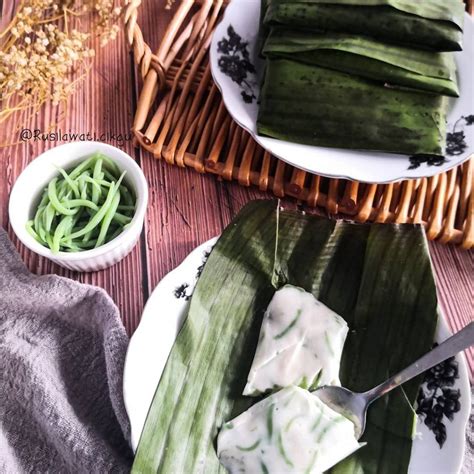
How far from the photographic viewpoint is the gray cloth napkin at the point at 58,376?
1.08 meters

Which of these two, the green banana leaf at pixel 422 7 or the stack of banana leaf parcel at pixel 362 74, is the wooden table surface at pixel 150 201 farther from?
the green banana leaf at pixel 422 7

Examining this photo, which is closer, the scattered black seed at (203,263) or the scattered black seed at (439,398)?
the scattered black seed at (439,398)

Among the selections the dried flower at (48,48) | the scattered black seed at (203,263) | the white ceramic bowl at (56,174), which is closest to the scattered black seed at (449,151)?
the scattered black seed at (203,263)

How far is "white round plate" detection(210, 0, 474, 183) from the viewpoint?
1.25 m

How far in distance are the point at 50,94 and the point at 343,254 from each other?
2.79 ft

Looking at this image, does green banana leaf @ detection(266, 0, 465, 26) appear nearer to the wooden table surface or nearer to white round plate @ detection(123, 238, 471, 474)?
the wooden table surface

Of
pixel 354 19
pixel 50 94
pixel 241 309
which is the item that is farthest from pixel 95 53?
pixel 241 309

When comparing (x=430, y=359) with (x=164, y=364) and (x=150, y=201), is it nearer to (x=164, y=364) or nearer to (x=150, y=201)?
(x=164, y=364)

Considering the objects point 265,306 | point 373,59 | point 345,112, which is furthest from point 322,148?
point 265,306

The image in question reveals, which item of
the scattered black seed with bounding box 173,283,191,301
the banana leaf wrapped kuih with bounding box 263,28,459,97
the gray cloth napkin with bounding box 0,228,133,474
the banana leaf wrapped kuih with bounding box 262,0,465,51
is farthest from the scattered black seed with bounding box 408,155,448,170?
the gray cloth napkin with bounding box 0,228,133,474

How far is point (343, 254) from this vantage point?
3.91ft

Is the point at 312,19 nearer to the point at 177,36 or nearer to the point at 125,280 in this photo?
the point at 177,36

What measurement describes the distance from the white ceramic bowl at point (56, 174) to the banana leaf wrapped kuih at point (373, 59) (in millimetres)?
406

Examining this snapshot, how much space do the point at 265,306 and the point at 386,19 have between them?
2.19 feet
